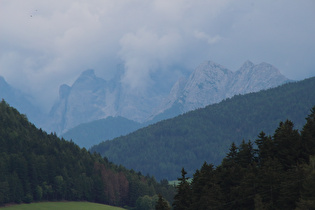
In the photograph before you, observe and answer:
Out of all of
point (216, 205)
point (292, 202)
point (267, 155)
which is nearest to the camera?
point (292, 202)

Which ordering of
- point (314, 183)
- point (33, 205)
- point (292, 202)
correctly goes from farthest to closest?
point (33, 205) → point (292, 202) → point (314, 183)

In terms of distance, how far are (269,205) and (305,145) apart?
1896cm

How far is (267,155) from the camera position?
318 ft

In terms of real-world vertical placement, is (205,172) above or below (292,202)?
above

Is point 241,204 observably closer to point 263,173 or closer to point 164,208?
point 263,173

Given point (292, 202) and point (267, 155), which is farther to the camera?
point (267, 155)

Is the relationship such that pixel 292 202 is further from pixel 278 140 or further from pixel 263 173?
pixel 278 140

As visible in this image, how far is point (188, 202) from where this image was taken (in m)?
98.7

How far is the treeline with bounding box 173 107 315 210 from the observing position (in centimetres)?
7838

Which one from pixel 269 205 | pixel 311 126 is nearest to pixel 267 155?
pixel 311 126

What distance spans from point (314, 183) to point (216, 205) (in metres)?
21.4

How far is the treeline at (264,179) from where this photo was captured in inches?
3086

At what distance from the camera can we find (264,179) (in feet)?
275

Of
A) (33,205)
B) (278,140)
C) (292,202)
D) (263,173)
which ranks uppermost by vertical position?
(33,205)
